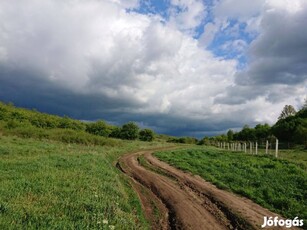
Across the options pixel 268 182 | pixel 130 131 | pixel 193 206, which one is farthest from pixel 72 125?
pixel 193 206

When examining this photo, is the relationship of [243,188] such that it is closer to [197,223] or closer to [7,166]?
[197,223]

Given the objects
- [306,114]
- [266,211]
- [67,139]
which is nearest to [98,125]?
[67,139]

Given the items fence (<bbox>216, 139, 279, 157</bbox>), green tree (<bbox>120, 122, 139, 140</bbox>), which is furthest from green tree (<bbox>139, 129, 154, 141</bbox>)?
fence (<bbox>216, 139, 279, 157</bbox>)

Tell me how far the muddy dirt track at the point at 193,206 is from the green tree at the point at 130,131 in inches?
3303

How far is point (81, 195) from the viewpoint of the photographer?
40.7ft

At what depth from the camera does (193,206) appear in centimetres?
1409

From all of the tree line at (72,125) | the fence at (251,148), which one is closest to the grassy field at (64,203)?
the fence at (251,148)

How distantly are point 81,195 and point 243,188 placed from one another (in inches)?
367

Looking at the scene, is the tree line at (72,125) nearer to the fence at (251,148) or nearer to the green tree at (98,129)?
the green tree at (98,129)

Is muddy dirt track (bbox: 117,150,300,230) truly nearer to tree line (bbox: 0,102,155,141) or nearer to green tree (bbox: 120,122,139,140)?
tree line (bbox: 0,102,155,141)

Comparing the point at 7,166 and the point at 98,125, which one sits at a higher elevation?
the point at 98,125

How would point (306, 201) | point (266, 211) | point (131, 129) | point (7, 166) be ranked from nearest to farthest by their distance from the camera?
point (266, 211), point (306, 201), point (7, 166), point (131, 129)

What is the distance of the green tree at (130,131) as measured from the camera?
105m

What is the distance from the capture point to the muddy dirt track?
11.9m
